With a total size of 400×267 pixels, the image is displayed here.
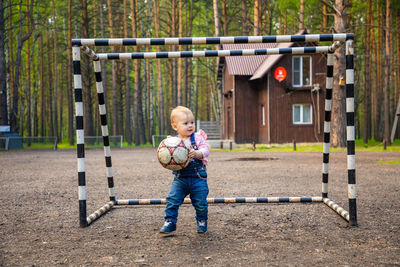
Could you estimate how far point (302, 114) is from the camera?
77.5 ft

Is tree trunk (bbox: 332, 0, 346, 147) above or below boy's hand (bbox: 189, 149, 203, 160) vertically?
above

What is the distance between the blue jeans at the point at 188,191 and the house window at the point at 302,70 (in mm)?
21078

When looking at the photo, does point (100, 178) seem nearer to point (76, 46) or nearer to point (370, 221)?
point (76, 46)

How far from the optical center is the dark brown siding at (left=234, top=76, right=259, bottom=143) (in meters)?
25.1

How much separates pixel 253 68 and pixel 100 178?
18.4m

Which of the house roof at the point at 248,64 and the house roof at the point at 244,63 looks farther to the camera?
the house roof at the point at 244,63

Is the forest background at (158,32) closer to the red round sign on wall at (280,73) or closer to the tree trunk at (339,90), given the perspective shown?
the tree trunk at (339,90)

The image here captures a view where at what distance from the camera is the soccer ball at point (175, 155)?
3.67 metres

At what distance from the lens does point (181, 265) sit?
2.85 metres

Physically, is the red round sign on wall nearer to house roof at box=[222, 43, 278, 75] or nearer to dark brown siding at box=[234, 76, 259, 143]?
house roof at box=[222, 43, 278, 75]

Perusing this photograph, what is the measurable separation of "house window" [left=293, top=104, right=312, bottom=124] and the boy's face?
20699 millimetres

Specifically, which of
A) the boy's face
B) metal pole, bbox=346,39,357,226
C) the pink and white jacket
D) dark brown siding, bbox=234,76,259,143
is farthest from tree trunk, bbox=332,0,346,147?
the boy's face

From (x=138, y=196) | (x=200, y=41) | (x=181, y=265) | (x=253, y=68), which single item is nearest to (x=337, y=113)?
(x=253, y=68)

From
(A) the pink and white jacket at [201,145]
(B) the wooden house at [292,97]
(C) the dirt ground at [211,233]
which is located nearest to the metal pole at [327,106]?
(C) the dirt ground at [211,233]
